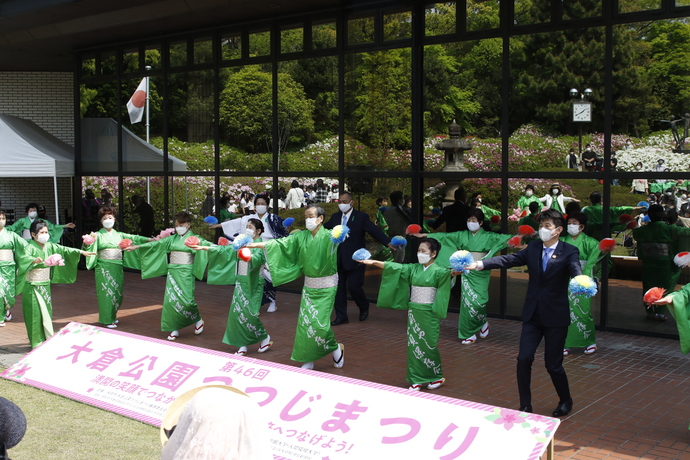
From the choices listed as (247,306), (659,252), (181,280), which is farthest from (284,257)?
(659,252)

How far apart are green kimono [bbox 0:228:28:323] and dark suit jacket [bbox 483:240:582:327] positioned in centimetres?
619

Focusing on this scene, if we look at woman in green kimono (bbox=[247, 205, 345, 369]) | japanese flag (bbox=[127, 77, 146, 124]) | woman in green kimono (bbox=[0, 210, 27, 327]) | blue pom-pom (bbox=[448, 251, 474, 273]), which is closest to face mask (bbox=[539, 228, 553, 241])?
blue pom-pom (bbox=[448, 251, 474, 273])

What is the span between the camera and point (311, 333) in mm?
7016

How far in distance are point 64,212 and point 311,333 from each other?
11197mm

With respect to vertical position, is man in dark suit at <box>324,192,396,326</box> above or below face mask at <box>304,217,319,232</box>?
below

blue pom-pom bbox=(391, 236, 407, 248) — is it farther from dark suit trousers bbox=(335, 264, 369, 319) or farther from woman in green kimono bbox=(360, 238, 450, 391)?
dark suit trousers bbox=(335, 264, 369, 319)

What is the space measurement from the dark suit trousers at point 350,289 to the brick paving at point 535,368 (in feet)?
0.85

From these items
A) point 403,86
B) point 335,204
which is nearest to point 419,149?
point 403,86

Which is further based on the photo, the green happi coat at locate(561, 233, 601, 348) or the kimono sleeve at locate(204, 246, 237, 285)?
the kimono sleeve at locate(204, 246, 237, 285)

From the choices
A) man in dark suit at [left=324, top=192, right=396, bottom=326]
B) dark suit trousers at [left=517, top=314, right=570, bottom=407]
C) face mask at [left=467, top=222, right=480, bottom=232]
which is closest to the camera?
dark suit trousers at [left=517, top=314, right=570, bottom=407]

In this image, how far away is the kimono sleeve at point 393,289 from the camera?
6816 mm

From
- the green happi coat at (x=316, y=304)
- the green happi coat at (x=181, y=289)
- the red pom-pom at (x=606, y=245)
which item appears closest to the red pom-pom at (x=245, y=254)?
the green happi coat at (x=316, y=304)

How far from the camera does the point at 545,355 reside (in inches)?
224

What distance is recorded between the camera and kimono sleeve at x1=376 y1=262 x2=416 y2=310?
268 inches
